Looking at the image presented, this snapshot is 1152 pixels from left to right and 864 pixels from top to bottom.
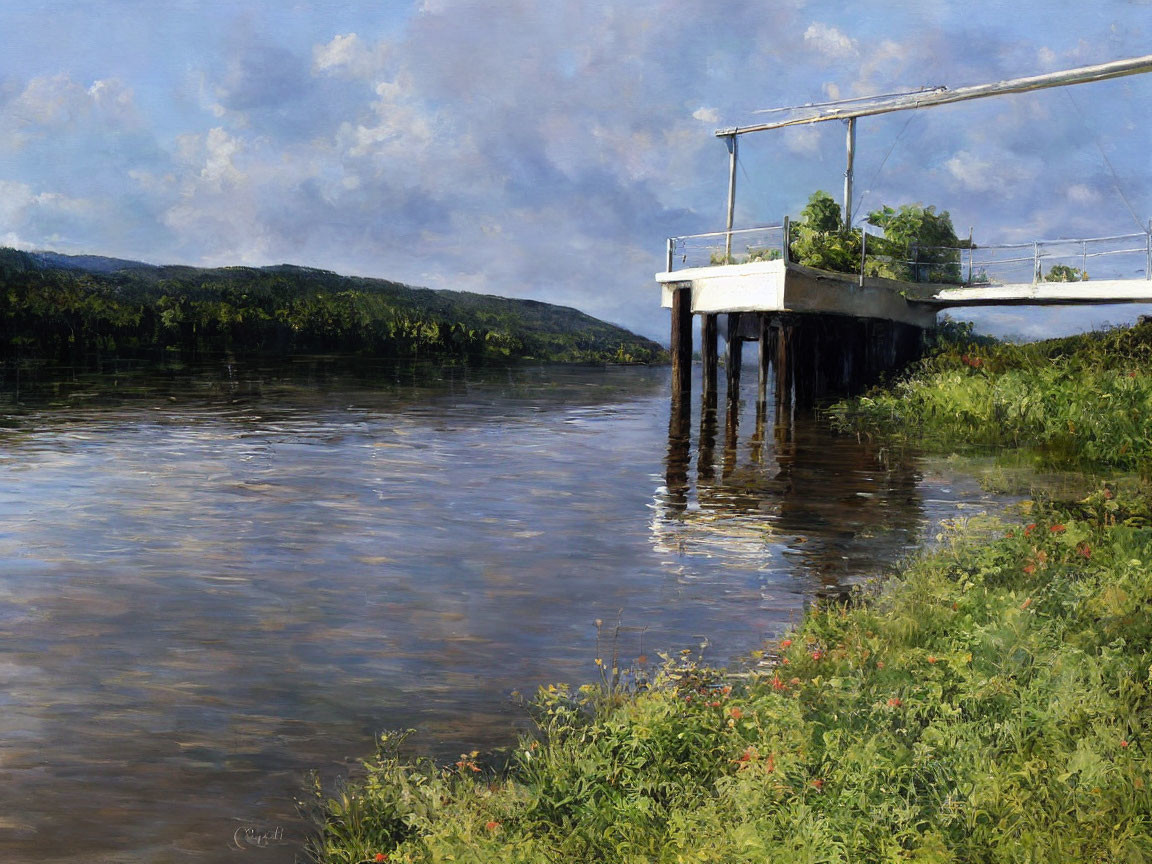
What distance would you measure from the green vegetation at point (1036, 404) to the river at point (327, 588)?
A: 7.27 ft

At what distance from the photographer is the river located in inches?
279

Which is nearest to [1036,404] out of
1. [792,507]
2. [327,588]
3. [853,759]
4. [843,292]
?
[792,507]

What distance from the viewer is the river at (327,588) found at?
23.2 ft

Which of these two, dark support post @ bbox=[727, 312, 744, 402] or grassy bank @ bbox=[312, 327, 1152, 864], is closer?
grassy bank @ bbox=[312, 327, 1152, 864]

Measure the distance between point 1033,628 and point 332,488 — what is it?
14.5 metres

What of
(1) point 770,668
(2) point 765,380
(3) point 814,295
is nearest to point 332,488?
(1) point 770,668

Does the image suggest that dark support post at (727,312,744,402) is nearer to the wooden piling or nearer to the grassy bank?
the wooden piling

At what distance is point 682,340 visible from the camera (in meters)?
39.8

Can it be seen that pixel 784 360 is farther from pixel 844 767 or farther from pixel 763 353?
pixel 844 767

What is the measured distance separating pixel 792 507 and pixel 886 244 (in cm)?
2385

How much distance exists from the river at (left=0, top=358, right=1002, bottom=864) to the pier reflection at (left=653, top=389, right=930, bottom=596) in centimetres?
8

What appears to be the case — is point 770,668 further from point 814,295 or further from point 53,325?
point 53,325
